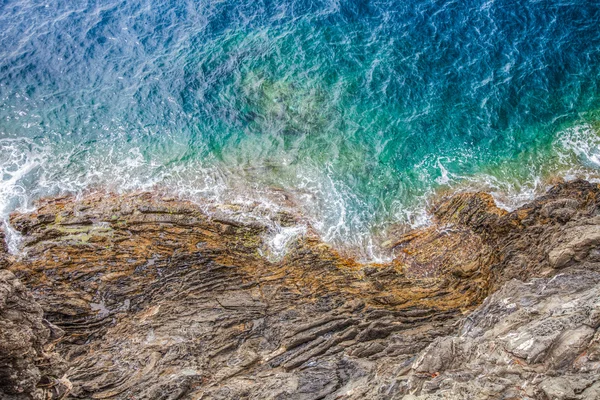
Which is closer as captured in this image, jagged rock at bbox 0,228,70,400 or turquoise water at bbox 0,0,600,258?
jagged rock at bbox 0,228,70,400

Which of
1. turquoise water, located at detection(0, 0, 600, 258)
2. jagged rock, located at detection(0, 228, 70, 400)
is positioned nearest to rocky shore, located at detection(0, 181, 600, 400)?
jagged rock, located at detection(0, 228, 70, 400)

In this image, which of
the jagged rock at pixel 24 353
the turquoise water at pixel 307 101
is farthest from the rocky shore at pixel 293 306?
the turquoise water at pixel 307 101

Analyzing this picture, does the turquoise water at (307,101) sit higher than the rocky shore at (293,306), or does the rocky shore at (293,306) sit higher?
the turquoise water at (307,101)

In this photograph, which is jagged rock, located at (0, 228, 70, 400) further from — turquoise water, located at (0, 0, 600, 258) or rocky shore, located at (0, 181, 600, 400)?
turquoise water, located at (0, 0, 600, 258)

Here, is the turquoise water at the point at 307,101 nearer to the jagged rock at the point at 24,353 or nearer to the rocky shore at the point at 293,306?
the rocky shore at the point at 293,306

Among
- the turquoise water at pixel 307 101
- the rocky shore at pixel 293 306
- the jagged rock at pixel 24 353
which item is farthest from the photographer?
the turquoise water at pixel 307 101
